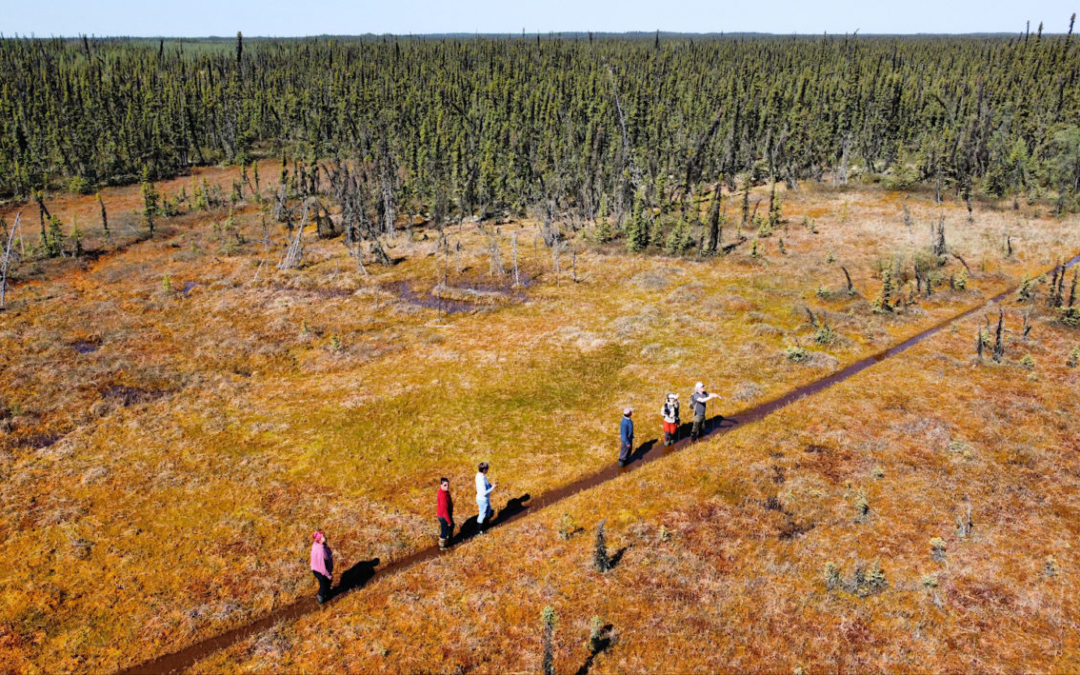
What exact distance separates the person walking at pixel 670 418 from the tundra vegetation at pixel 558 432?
3.24 feet

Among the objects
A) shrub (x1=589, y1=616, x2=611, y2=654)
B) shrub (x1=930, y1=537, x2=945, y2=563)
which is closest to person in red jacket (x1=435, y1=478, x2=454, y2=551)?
shrub (x1=589, y1=616, x2=611, y2=654)

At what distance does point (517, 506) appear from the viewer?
18.0 m

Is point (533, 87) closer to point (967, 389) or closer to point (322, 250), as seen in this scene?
point (322, 250)

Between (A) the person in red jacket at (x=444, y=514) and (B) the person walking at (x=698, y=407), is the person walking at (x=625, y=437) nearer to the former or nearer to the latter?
(B) the person walking at (x=698, y=407)

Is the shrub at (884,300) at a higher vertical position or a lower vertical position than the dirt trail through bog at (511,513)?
higher

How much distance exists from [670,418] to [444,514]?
861 centimetres

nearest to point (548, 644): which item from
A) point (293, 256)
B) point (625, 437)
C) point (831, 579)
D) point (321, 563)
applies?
point (321, 563)

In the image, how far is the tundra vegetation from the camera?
13.5 metres

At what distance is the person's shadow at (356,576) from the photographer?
14.7 m

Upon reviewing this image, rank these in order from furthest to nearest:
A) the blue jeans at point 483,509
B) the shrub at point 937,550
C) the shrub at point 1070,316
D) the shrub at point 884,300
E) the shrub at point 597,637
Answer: the shrub at point 884,300, the shrub at point 1070,316, the blue jeans at point 483,509, the shrub at point 937,550, the shrub at point 597,637

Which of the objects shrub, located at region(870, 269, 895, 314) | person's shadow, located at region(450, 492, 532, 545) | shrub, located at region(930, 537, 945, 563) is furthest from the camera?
shrub, located at region(870, 269, 895, 314)

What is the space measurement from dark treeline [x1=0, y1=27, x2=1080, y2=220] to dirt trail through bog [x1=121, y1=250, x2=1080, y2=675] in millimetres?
33001

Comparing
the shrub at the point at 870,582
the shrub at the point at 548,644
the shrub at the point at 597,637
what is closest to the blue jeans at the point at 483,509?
the shrub at the point at 597,637

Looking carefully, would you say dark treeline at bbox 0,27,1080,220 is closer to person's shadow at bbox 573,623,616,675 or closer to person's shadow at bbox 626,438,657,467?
person's shadow at bbox 626,438,657,467
